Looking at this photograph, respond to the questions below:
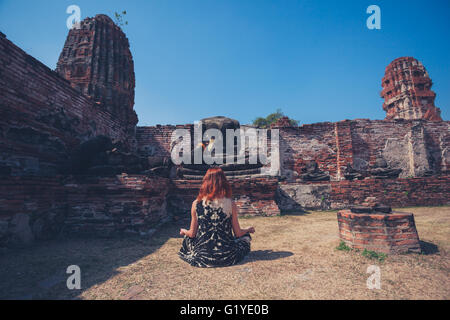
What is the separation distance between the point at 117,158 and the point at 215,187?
9.12ft

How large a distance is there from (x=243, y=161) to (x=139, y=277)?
4387mm

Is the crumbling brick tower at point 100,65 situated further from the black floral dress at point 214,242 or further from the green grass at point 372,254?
the green grass at point 372,254

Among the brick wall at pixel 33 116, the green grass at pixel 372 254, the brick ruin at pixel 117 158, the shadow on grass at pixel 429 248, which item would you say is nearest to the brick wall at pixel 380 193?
the brick ruin at pixel 117 158

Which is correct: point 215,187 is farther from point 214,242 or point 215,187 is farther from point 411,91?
point 411,91

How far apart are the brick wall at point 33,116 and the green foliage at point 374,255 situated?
5555mm

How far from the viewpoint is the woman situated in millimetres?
2365

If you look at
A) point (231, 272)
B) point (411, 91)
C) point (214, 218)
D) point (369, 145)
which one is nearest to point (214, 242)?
point (214, 218)

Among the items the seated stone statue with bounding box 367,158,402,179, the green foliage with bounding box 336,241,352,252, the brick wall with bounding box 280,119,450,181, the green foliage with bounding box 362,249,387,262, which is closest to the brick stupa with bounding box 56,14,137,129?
the brick wall with bounding box 280,119,450,181

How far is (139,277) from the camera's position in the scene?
2074mm

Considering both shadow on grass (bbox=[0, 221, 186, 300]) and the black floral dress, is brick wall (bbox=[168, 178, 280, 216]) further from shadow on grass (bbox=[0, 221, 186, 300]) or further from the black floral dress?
the black floral dress

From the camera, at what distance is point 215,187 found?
8.28ft

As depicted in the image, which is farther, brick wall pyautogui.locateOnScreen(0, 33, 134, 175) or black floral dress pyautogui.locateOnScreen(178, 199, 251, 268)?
brick wall pyautogui.locateOnScreen(0, 33, 134, 175)

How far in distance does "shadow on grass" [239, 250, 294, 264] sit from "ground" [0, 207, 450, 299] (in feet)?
0.04
